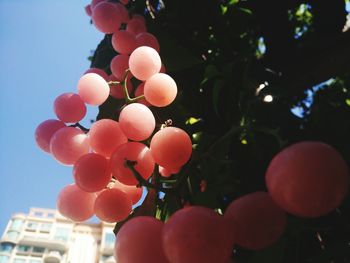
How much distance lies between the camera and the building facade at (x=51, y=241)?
170cm

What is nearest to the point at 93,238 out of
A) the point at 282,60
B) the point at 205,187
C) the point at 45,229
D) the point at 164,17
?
the point at 45,229

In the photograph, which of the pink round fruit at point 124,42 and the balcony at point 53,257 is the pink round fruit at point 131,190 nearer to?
the pink round fruit at point 124,42

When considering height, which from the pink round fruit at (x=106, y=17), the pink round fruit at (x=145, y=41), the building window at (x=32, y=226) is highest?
the building window at (x=32, y=226)

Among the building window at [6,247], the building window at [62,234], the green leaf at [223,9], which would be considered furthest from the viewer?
the building window at [6,247]

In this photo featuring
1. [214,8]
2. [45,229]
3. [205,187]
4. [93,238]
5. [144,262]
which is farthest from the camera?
[45,229]

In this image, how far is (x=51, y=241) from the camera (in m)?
2.37

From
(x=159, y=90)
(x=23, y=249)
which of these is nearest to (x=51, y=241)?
(x=23, y=249)

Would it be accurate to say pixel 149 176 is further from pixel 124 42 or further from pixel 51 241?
pixel 51 241

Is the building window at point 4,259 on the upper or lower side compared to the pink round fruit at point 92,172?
upper

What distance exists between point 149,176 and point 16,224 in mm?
2431

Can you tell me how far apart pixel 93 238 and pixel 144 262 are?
1.80 meters

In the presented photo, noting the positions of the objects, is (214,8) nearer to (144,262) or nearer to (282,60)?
(282,60)

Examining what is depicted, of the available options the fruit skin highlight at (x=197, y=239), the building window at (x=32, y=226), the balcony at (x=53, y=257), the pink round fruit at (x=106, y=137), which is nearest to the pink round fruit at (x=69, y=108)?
the pink round fruit at (x=106, y=137)

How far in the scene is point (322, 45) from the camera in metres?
0.73
